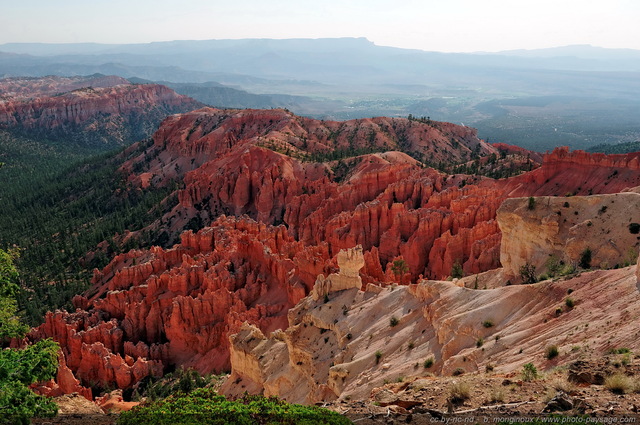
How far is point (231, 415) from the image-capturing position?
13.6 m

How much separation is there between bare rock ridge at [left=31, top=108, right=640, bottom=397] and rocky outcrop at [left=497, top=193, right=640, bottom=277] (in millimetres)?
1153

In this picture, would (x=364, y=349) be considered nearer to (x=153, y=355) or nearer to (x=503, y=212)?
(x=503, y=212)

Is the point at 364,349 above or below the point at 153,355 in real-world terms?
above

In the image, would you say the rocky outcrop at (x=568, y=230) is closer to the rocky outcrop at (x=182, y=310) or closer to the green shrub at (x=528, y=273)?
the green shrub at (x=528, y=273)

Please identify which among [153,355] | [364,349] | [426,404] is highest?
[426,404]

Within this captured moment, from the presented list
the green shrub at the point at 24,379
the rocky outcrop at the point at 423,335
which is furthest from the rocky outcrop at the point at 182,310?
the green shrub at the point at 24,379

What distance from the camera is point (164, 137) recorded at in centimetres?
11319

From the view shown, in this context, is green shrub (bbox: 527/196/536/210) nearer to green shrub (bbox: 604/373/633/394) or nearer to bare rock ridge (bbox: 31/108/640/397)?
bare rock ridge (bbox: 31/108/640/397)

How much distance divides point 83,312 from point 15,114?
173 meters

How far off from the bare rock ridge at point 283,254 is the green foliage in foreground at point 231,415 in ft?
24.6

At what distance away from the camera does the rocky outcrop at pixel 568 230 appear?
92.2ft

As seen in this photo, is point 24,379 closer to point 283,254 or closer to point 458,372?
point 458,372

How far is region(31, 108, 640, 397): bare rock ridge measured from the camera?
35531 mm

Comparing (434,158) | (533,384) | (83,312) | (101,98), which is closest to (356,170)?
(434,158)
